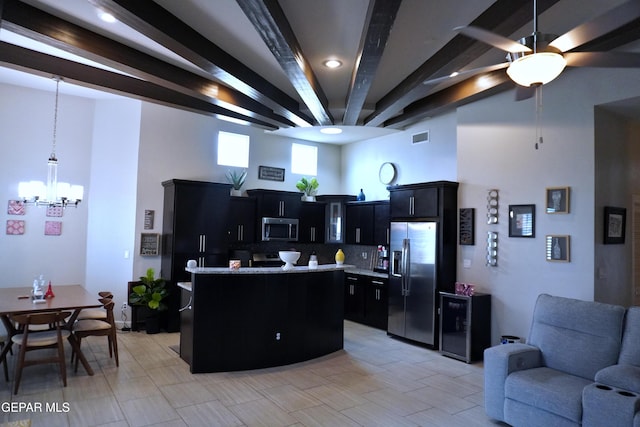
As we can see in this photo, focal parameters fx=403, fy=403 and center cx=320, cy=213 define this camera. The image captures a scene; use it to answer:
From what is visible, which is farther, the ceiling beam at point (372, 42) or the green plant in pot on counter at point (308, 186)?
the green plant in pot on counter at point (308, 186)

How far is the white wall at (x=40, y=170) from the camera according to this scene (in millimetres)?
6020

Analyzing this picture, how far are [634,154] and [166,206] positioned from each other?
6.77m

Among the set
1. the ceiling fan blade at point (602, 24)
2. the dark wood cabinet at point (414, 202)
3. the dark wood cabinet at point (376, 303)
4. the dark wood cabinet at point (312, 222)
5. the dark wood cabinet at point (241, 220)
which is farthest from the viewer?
the dark wood cabinet at point (312, 222)

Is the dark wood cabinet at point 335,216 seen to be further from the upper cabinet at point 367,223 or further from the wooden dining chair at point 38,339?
the wooden dining chair at point 38,339

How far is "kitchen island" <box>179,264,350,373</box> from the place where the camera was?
15.0 ft

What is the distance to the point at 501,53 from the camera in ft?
13.9

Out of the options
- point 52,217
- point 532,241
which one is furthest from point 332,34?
point 52,217

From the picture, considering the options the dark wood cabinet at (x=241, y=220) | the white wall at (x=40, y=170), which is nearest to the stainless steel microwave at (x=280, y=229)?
the dark wood cabinet at (x=241, y=220)

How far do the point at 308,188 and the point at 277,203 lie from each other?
961 mm

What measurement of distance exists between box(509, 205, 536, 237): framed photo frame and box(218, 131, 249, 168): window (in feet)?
15.7

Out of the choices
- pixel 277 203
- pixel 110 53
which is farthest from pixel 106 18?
pixel 277 203

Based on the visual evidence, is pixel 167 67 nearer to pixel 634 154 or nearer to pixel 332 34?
pixel 332 34

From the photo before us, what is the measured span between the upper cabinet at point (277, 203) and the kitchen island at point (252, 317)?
2500 millimetres

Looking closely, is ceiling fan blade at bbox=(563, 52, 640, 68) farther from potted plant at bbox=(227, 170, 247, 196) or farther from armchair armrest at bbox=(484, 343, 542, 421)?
potted plant at bbox=(227, 170, 247, 196)
